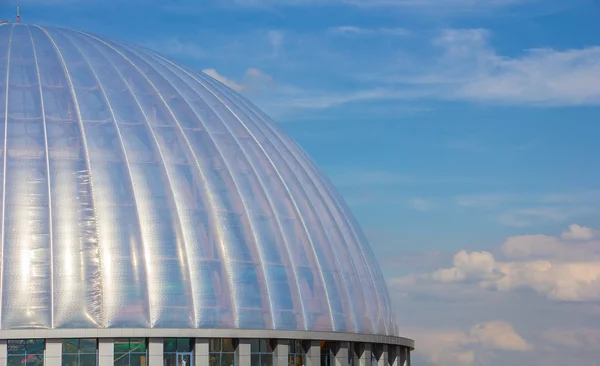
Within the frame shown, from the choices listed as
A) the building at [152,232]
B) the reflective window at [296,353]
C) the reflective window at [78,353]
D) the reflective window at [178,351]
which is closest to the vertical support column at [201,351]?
the building at [152,232]

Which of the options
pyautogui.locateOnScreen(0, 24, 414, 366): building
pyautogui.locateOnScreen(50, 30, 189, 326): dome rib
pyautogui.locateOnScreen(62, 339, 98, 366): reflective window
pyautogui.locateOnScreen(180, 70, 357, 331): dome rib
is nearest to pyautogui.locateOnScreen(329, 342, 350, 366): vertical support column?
pyautogui.locateOnScreen(0, 24, 414, 366): building

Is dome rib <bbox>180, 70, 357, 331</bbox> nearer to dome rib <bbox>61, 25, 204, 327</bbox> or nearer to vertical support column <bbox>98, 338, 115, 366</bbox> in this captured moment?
dome rib <bbox>61, 25, 204, 327</bbox>

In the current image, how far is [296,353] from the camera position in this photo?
137ft

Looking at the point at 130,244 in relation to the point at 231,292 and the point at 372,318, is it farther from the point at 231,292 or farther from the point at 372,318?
the point at 372,318

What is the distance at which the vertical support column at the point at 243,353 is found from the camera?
131ft

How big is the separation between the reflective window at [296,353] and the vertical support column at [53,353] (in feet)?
28.2

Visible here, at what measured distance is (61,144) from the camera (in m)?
40.6

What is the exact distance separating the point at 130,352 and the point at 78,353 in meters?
1.73

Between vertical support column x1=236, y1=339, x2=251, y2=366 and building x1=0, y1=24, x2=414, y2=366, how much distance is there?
0.05 m

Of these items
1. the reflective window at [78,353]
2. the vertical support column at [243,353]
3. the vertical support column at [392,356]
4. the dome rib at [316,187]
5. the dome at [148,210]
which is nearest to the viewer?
the reflective window at [78,353]

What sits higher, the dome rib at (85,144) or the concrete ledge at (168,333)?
the dome rib at (85,144)

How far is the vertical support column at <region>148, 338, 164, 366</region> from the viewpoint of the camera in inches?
1504

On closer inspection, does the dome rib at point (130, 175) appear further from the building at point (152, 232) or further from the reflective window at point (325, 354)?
the reflective window at point (325, 354)

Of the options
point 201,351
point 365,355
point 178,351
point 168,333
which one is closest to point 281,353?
point 201,351
